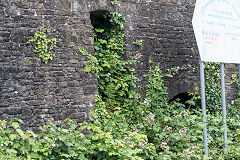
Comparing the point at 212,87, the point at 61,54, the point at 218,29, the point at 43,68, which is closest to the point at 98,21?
the point at 61,54

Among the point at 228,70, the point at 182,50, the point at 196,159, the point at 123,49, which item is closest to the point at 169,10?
the point at 182,50

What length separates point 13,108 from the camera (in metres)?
6.13

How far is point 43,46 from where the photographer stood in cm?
649

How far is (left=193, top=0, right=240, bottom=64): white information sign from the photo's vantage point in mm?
6031

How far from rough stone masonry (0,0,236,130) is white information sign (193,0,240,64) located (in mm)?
1892

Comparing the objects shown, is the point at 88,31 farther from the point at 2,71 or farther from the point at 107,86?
the point at 2,71

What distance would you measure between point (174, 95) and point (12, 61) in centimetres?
360

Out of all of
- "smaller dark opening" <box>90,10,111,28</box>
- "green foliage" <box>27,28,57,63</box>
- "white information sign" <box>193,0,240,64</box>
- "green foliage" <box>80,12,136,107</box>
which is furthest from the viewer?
"smaller dark opening" <box>90,10,111,28</box>

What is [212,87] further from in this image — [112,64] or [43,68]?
[43,68]

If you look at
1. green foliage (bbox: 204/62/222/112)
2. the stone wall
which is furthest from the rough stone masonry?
green foliage (bbox: 204/62/222/112)

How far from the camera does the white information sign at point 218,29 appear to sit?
6031mm

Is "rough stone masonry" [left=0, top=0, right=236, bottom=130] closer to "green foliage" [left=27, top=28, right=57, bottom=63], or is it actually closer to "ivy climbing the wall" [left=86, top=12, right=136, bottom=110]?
"green foliage" [left=27, top=28, right=57, bottom=63]

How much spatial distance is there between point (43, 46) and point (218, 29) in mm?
2946

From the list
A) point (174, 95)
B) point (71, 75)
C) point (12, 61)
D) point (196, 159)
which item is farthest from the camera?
point (174, 95)
